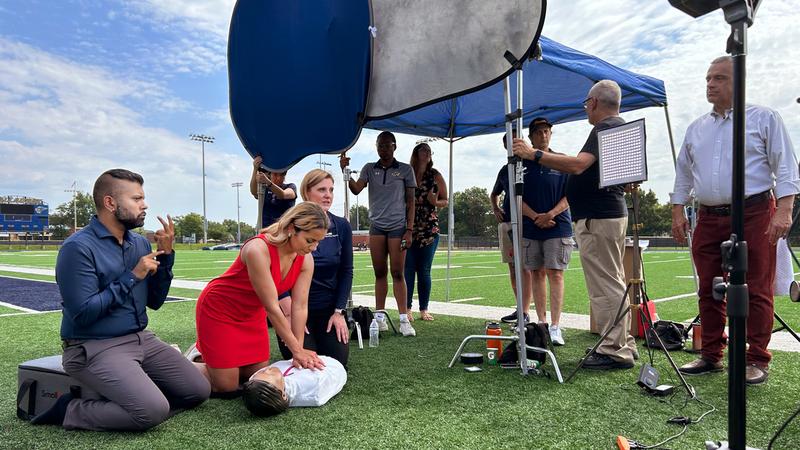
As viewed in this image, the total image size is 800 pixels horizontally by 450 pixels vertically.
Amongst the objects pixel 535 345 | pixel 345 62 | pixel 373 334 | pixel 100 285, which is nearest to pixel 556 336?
pixel 535 345

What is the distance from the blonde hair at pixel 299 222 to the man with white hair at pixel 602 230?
1.70 meters

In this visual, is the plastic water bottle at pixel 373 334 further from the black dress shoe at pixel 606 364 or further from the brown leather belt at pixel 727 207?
the brown leather belt at pixel 727 207

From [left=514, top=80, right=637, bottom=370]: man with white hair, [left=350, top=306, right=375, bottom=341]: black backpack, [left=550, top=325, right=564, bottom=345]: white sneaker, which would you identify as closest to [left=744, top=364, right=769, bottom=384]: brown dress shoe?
[left=514, top=80, right=637, bottom=370]: man with white hair

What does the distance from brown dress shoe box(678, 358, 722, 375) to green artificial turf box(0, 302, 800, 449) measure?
105mm

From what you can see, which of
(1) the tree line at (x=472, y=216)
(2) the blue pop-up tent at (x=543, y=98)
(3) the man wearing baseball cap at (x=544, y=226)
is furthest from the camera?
(1) the tree line at (x=472, y=216)

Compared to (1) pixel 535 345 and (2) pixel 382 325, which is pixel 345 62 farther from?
(1) pixel 535 345

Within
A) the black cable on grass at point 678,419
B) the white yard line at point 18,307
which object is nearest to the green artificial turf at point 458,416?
the black cable on grass at point 678,419

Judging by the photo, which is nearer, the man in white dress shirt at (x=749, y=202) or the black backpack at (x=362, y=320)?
the man in white dress shirt at (x=749, y=202)

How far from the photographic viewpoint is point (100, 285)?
109 inches

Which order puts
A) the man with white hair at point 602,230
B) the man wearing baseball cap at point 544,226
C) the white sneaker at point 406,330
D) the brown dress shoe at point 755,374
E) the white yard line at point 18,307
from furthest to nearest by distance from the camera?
the white yard line at point 18,307 < the white sneaker at point 406,330 < the man wearing baseball cap at point 544,226 < the man with white hair at point 602,230 < the brown dress shoe at point 755,374

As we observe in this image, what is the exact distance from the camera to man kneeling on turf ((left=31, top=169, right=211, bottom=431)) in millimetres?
2643

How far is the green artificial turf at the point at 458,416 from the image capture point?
247 centimetres

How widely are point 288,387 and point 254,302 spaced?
61cm

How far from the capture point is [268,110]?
4746 mm
